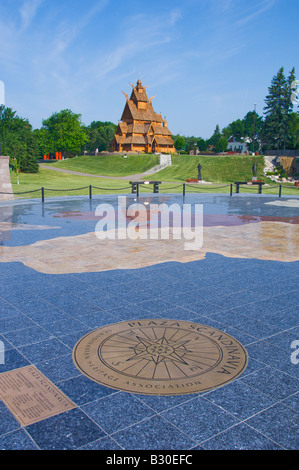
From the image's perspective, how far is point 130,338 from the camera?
553cm

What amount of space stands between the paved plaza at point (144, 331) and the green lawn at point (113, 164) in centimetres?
6078

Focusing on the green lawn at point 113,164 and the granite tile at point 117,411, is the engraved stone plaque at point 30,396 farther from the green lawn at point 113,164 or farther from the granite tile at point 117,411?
the green lawn at point 113,164

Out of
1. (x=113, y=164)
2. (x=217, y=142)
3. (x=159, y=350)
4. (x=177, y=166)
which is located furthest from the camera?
(x=217, y=142)

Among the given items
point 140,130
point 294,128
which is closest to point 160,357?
point 294,128

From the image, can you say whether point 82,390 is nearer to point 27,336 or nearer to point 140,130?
point 27,336

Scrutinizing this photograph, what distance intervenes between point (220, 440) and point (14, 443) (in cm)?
175

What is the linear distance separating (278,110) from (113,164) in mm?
33336

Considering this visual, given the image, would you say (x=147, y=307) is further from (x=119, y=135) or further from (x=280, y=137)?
(x=119, y=135)

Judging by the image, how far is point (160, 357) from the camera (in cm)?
502

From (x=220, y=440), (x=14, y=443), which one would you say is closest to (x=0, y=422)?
(x=14, y=443)

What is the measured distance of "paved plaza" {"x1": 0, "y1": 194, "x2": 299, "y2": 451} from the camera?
3658mm

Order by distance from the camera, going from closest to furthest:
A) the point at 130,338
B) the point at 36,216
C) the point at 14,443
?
the point at 14,443 → the point at 130,338 → the point at 36,216

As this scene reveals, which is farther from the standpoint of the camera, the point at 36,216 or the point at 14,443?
the point at 36,216

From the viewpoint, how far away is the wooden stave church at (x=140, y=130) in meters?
91.4
